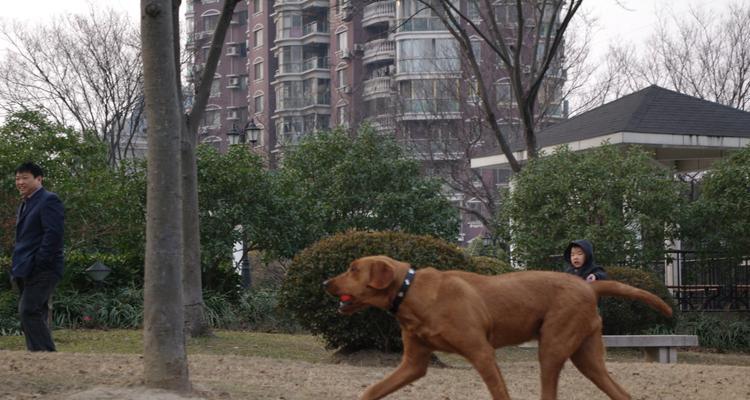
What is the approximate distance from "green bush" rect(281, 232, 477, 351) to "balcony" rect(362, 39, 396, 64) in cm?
5325

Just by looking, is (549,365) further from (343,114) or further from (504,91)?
(343,114)

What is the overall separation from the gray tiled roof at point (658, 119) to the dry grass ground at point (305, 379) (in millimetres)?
10560

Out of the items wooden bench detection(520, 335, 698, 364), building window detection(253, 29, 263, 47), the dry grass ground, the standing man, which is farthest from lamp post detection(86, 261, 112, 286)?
building window detection(253, 29, 263, 47)

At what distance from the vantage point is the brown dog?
7133mm

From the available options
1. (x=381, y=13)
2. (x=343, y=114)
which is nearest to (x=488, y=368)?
(x=343, y=114)

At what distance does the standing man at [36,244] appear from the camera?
10859 mm

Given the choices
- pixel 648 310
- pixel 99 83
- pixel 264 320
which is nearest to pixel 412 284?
pixel 648 310

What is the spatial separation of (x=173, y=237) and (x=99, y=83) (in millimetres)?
30385

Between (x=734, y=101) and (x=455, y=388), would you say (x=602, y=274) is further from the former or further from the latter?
(x=734, y=101)

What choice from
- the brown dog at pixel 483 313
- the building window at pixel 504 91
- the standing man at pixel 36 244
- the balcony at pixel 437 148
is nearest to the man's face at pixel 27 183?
the standing man at pixel 36 244

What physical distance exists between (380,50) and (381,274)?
60632 mm

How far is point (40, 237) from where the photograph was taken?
432 inches

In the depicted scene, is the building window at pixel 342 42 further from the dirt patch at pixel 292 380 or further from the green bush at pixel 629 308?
the dirt patch at pixel 292 380

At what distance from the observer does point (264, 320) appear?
66.4ft
